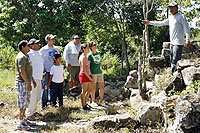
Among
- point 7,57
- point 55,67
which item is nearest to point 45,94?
point 55,67

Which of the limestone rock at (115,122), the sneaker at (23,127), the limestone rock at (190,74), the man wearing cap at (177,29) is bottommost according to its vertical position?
the sneaker at (23,127)

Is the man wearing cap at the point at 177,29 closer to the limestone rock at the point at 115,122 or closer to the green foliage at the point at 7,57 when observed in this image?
the limestone rock at the point at 115,122

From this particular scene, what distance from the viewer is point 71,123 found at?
5.64 metres

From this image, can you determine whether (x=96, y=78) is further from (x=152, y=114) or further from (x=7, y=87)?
(x=7, y=87)

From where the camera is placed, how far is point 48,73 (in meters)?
6.84

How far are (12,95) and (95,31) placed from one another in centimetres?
475

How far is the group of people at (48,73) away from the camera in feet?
17.2

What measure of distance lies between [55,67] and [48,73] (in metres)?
0.46

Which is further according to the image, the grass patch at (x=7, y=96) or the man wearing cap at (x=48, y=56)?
the grass patch at (x=7, y=96)

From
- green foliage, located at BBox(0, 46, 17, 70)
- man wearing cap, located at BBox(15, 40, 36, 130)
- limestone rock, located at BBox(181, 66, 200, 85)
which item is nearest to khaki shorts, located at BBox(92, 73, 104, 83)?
man wearing cap, located at BBox(15, 40, 36, 130)

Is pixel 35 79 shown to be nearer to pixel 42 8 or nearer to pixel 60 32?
pixel 60 32

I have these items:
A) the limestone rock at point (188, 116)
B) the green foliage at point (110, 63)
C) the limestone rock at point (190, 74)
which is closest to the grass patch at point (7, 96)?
the green foliage at point (110, 63)

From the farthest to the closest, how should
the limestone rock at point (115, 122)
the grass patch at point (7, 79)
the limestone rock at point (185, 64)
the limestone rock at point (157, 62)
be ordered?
the grass patch at point (7, 79) < the limestone rock at point (157, 62) < the limestone rock at point (185, 64) < the limestone rock at point (115, 122)

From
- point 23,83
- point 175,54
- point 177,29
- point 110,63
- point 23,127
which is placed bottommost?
point 23,127
